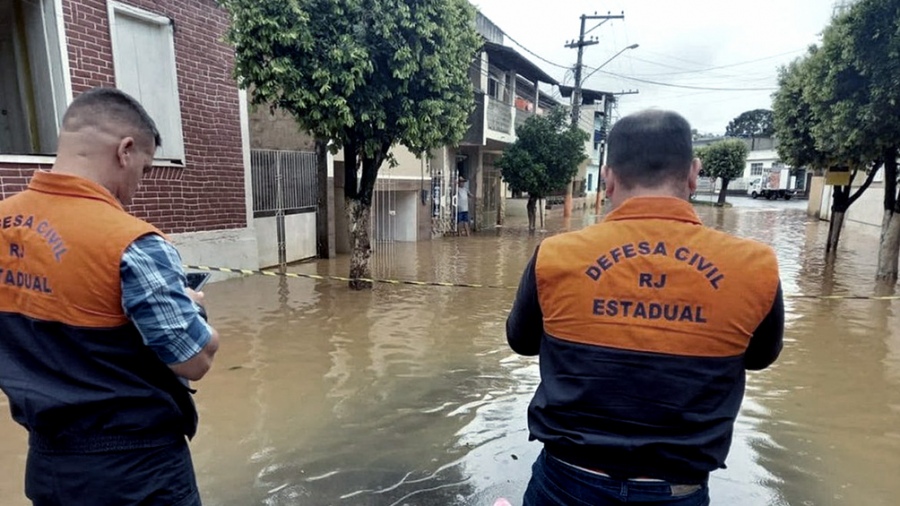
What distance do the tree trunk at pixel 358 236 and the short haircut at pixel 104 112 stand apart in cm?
663

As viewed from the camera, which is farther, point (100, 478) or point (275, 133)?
point (275, 133)

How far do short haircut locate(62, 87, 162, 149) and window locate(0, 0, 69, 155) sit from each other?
613 cm

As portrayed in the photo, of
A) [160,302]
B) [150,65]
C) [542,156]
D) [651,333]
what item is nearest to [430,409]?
[160,302]

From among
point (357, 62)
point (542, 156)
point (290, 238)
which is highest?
point (357, 62)

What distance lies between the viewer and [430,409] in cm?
438

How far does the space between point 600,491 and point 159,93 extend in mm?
8382

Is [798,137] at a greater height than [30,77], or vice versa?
[30,77]

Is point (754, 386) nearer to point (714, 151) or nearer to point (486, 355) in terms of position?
point (486, 355)

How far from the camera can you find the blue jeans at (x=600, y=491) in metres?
1.44

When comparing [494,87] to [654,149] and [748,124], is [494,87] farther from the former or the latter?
[748,124]

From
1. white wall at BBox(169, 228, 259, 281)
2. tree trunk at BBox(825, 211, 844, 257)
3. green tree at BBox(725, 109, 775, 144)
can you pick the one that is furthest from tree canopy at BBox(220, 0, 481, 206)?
green tree at BBox(725, 109, 775, 144)

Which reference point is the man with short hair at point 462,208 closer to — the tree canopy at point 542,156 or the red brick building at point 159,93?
the tree canopy at point 542,156

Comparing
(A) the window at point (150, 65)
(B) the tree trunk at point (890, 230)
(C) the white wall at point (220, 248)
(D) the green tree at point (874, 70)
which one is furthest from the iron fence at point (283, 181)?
(B) the tree trunk at point (890, 230)

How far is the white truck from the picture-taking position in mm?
45219
